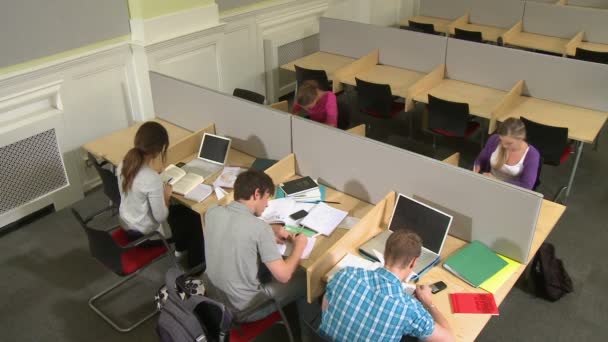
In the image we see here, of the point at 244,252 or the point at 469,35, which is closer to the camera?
the point at 244,252

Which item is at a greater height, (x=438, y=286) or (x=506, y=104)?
(x=506, y=104)

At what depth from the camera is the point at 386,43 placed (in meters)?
5.36

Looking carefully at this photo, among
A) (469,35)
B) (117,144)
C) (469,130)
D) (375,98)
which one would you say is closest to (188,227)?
(117,144)

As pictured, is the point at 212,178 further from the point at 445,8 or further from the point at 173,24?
the point at 445,8

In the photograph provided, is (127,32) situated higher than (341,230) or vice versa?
(127,32)

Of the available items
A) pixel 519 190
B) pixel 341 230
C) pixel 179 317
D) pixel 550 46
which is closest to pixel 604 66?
pixel 550 46

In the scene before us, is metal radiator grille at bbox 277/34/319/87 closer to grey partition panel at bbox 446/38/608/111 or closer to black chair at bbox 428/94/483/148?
grey partition panel at bbox 446/38/608/111

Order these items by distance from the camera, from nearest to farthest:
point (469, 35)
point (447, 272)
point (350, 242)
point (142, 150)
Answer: point (447, 272), point (350, 242), point (142, 150), point (469, 35)

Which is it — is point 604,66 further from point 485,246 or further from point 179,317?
point 179,317

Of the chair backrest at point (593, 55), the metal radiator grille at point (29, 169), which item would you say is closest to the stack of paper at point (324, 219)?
the metal radiator grille at point (29, 169)

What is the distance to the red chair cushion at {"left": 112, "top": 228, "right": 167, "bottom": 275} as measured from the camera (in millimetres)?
3014

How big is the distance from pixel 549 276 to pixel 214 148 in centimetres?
239

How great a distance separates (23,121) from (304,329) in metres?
2.83

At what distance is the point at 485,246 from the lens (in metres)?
2.75
